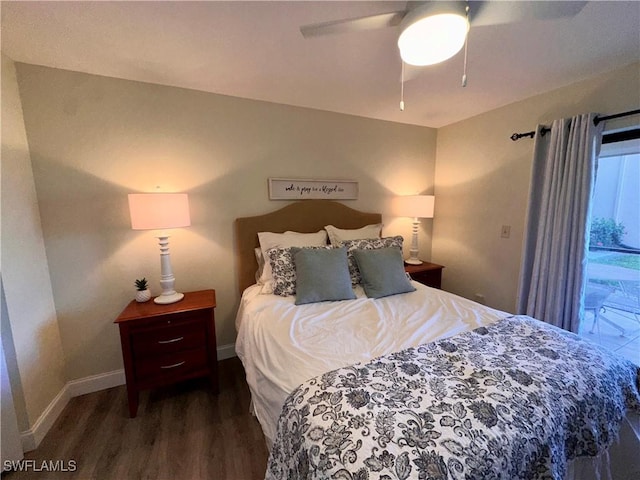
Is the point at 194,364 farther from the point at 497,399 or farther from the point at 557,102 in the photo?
the point at 557,102

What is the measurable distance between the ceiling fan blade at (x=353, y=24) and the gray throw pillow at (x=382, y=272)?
1.47 metres

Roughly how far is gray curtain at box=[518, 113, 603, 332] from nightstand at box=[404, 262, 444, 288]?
76cm

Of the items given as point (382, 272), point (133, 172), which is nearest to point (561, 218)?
point (382, 272)

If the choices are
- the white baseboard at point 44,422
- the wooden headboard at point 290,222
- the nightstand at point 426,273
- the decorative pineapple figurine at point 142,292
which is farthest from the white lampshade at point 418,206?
the white baseboard at point 44,422

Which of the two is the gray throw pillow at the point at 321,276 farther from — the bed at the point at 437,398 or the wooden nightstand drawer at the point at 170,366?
the wooden nightstand drawer at the point at 170,366

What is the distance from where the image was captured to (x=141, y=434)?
1630 millimetres

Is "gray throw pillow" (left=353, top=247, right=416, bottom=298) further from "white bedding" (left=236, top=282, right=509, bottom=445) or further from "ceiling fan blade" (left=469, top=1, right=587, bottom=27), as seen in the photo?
"ceiling fan blade" (left=469, top=1, right=587, bottom=27)

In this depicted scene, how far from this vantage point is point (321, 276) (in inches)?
77.0

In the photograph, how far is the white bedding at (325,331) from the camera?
3.95ft

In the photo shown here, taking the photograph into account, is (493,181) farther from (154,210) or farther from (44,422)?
(44,422)

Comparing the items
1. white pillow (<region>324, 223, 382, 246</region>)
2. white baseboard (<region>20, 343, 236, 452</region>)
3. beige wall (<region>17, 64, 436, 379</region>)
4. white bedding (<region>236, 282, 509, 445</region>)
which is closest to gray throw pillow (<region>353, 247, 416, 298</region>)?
white bedding (<region>236, 282, 509, 445</region>)

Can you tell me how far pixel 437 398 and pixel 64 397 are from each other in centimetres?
249

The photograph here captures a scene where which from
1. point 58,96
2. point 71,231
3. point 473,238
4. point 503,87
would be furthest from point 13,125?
point 473,238

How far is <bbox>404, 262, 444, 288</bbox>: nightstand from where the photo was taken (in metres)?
2.78
